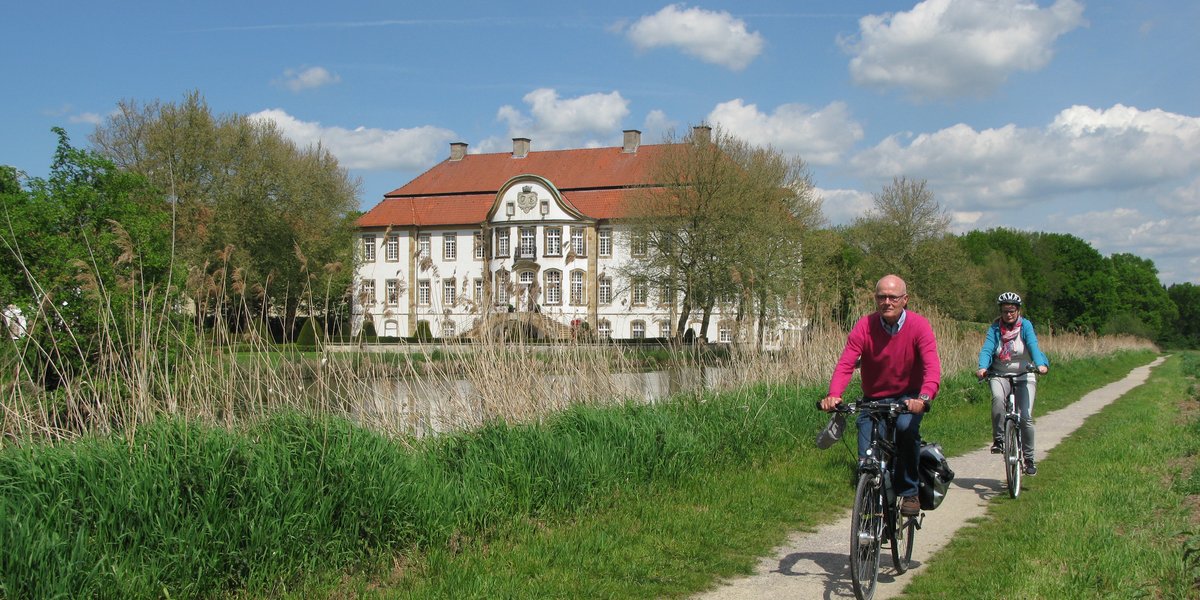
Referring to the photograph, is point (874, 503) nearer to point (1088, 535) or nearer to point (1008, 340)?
point (1088, 535)

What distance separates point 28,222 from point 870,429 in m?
17.9

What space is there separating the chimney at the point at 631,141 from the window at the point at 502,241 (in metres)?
11.3

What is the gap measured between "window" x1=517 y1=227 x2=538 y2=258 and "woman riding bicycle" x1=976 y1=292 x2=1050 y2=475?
55805 mm

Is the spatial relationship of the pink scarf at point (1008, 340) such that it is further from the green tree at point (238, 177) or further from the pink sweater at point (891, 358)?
the green tree at point (238, 177)

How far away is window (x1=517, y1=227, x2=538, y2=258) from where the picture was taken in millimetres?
64562

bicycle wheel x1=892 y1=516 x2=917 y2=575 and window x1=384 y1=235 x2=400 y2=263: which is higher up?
window x1=384 y1=235 x2=400 y2=263

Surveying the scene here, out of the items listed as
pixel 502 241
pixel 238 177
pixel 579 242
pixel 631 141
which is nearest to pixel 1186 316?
pixel 631 141

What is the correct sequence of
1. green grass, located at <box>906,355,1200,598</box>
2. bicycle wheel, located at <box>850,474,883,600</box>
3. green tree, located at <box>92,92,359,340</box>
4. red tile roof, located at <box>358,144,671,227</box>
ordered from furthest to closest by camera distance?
red tile roof, located at <box>358,144,671,227</box> < green tree, located at <box>92,92,359,340</box> < green grass, located at <box>906,355,1200,598</box> < bicycle wheel, located at <box>850,474,883,600</box>

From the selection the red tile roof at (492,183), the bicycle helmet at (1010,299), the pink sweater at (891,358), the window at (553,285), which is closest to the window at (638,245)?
the red tile roof at (492,183)

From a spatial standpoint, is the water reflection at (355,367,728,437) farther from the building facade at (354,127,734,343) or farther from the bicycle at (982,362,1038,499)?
the building facade at (354,127,734,343)

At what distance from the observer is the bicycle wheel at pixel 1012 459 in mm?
8742

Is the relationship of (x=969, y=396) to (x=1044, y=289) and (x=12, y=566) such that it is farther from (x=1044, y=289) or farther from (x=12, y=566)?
(x=1044, y=289)

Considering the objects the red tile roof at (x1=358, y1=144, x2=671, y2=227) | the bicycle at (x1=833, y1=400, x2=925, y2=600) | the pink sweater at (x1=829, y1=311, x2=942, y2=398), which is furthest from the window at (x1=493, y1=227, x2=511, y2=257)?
the bicycle at (x1=833, y1=400, x2=925, y2=600)

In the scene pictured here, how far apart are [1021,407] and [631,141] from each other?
6152 cm
